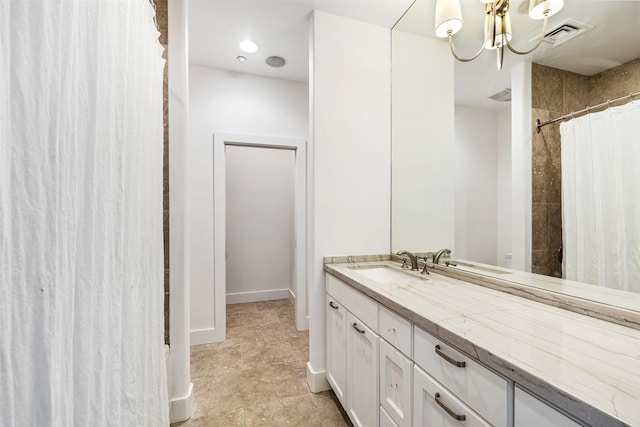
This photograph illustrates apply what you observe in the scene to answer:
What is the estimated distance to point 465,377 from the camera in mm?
775

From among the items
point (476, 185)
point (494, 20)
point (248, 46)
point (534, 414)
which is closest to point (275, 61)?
point (248, 46)

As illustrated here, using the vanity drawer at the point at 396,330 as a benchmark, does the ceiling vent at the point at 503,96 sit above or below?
above

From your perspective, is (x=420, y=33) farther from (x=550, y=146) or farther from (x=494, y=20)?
(x=550, y=146)

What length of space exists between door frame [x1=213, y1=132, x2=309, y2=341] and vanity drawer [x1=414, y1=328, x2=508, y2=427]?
6.29ft

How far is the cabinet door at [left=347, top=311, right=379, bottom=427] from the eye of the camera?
48.6 inches

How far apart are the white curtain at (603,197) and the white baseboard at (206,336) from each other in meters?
2.68

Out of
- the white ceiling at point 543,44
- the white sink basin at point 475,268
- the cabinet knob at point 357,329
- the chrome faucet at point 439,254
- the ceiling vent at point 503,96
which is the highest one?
the white ceiling at point 543,44

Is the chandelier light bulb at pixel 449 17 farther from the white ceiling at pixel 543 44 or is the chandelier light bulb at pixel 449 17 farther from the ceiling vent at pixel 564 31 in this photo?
the ceiling vent at pixel 564 31

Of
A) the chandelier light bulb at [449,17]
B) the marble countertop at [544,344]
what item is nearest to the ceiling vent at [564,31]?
the chandelier light bulb at [449,17]

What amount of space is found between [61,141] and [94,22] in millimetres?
400

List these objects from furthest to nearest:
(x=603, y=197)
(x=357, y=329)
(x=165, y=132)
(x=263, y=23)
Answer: (x=263, y=23)
(x=165, y=132)
(x=357, y=329)
(x=603, y=197)

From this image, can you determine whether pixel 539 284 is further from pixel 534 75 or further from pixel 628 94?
pixel 534 75

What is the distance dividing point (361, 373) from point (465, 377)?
706 mm

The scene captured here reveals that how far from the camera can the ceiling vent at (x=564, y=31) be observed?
1095mm
